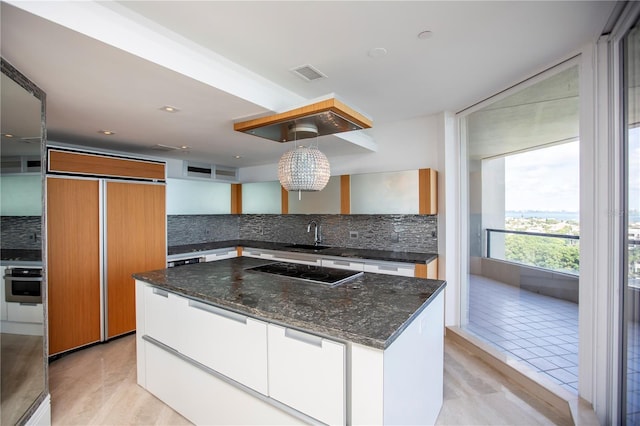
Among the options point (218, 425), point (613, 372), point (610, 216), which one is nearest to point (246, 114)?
point (218, 425)

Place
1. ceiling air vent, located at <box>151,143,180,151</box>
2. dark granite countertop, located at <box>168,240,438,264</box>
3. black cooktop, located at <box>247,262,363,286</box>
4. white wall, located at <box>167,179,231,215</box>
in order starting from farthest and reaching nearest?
white wall, located at <box>167,179,231,215</box>, ceiling air vent, located at <box>151,143,180,151</box>, dark granite countertop, located at <box>168,240,438,264</box>, black cooktop, located at <box>247,262,363,286</box>

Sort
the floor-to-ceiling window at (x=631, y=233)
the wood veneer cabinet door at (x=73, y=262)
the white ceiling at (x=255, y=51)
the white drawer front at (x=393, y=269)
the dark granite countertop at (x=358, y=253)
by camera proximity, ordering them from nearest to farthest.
Result: 1. the white ceiling at (x=255, y=51)
2. the floor-to-ceiling window at (x=631, y=233)
3. the wood veneer cabinet door at (x=73, y=262)
4. the white drawer front at (x=393, y=269)
5. the dark granite countertop at (x=358, y=253)

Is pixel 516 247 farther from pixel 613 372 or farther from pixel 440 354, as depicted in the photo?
pixel 440 354

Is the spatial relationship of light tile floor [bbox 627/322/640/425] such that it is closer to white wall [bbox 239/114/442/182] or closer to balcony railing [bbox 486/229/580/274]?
balcony railing [bbox 486/229/580/274]

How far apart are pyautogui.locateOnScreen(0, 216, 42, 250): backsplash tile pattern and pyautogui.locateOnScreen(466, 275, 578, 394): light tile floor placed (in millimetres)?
3804

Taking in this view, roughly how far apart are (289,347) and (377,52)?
6.39 ft

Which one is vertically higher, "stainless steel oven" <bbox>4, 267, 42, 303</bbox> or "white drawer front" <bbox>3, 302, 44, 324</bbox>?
"stainless steel oven" <bbox>4, 267, 42, 303</bbox>

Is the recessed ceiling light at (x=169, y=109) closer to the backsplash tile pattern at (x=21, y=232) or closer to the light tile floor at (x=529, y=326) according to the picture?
the backsplash tile pattern at (x=21, y=232)

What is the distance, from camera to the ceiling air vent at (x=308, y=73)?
2.17 metres

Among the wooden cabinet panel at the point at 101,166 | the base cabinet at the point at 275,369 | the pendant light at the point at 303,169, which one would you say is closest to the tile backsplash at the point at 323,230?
the wooden cabinet panel at the point at 101,166

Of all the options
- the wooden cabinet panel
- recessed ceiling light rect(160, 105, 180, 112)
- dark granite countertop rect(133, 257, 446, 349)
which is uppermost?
recessed ceiling light rect(160, 105, 180, 112)

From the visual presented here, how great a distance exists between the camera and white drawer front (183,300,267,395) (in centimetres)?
157

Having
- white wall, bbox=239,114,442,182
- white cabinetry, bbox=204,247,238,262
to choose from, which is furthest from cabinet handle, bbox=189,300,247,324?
white wall, bbox=239,114,442,182

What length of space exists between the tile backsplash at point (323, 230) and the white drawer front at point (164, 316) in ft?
8.19
